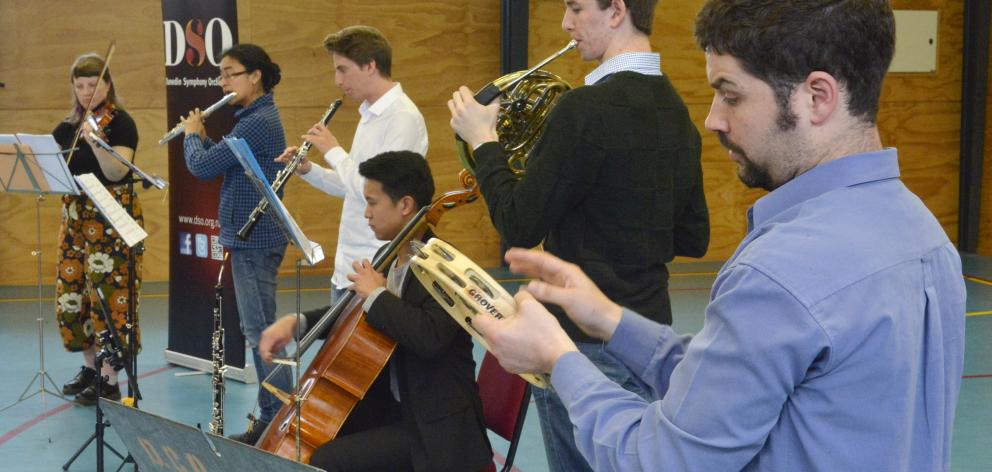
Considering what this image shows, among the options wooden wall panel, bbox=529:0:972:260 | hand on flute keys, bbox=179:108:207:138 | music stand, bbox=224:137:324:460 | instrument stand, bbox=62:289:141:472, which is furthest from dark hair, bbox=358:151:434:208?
wooden wall panel, bbox=529:0:972:260

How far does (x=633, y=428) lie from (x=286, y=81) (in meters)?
7.15

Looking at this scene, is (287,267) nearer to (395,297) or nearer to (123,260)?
(123,260)

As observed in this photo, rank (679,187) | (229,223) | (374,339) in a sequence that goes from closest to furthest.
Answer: (679,187)
(374,339)
(229,223)

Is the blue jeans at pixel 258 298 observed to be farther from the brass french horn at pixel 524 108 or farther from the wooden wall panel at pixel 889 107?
the wooden wall panel at pixel 889 107

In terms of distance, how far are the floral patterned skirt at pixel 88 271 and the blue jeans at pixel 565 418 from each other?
300 cm

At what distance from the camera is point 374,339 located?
3.12 metres

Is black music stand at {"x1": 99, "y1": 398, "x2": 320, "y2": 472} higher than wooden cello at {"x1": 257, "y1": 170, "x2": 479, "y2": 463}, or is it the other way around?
black music stand at {"x1": 99, "y1": 398, "x2": 320, "y2": 472}

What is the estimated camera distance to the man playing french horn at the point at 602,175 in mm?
2527

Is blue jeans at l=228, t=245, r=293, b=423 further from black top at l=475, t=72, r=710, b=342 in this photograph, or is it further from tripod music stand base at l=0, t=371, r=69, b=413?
black top at l=475, t=72, r=710, b=342

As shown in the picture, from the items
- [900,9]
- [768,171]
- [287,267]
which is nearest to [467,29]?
[287,267]

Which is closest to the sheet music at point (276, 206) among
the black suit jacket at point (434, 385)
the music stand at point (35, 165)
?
the black suit jacket at point (434, 385)

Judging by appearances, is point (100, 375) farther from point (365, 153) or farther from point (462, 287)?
point (462, 287)

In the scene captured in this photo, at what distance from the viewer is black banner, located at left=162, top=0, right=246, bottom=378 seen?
214 inches

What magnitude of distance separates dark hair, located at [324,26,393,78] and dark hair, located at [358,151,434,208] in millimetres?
753
